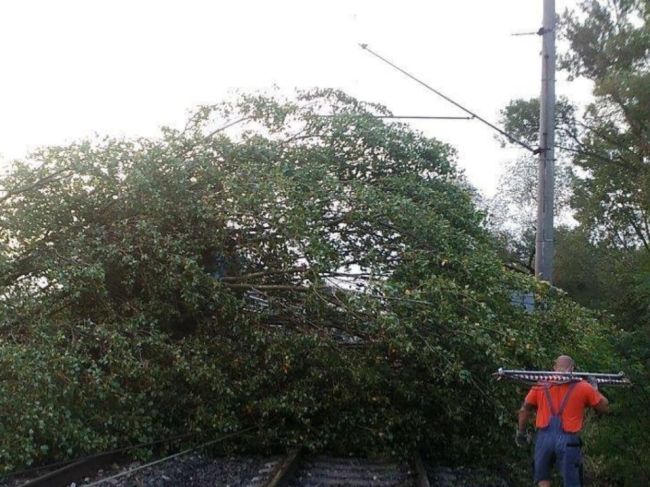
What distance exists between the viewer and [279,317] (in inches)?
377

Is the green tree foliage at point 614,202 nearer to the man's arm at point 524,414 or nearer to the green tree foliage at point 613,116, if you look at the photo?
the green tree foliage at point 613,116

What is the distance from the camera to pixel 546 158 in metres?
12.8

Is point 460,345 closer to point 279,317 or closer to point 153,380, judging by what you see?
point 279,317

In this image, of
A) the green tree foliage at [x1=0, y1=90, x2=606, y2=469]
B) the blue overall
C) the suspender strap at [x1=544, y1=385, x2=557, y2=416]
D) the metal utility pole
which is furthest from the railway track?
the metal utility pole

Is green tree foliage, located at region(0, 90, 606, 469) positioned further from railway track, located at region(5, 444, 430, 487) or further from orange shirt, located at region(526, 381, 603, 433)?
orange shirt, located at region(526, 381, 603, 433)

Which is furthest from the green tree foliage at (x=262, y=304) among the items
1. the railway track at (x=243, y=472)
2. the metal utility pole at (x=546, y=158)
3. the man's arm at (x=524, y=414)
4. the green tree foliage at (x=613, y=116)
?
the green tree foliage at (x=613, y=116)

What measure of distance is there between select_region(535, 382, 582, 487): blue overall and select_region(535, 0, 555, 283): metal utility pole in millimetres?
6392

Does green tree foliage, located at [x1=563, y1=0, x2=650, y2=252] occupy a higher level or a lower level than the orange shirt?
higher

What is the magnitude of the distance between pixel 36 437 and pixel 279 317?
321 cm

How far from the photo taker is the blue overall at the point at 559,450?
19.4 ft

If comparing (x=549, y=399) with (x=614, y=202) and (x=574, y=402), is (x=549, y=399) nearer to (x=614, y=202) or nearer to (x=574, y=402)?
(x=574, y=402)

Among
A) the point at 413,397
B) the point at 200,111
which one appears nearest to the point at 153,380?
the point at 413,397

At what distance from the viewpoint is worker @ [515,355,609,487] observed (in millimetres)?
5934

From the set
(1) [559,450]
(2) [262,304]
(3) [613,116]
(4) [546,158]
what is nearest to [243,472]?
(2) [262,304]
